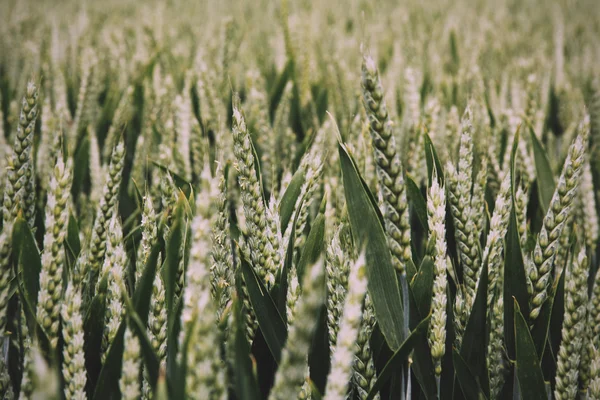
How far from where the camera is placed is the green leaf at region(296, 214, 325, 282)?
0.61 m

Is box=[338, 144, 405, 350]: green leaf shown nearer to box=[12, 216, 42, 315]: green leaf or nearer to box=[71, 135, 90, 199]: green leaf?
box=[12, 216, 42, 315]: green leaf

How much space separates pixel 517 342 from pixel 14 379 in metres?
0.66

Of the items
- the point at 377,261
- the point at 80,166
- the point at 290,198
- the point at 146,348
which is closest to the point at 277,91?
the point at 80,166

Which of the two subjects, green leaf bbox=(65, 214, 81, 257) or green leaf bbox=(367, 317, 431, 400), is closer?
green leaf bbox=(367, 317, 431, 400)

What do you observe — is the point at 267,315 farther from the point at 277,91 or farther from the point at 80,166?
the point at 277,91

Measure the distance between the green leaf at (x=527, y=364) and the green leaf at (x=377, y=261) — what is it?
0.46 ft

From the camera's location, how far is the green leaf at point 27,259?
1.75 feet

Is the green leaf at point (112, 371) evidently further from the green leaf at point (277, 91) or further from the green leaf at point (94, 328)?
the green leaf at point (277, 91)

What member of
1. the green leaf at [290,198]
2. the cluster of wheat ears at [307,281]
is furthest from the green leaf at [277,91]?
the green leaf at [290,198]

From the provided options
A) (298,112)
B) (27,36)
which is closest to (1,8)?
(27,36)

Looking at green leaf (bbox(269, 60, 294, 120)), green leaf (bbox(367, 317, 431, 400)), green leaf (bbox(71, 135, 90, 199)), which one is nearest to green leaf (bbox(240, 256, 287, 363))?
green leaf (bbox(367, 317, 431, 400))

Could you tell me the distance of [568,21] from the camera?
2.90m

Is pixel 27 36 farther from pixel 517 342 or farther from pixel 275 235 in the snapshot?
pixel 517 342

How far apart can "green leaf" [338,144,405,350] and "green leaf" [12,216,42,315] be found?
1.25 ft
